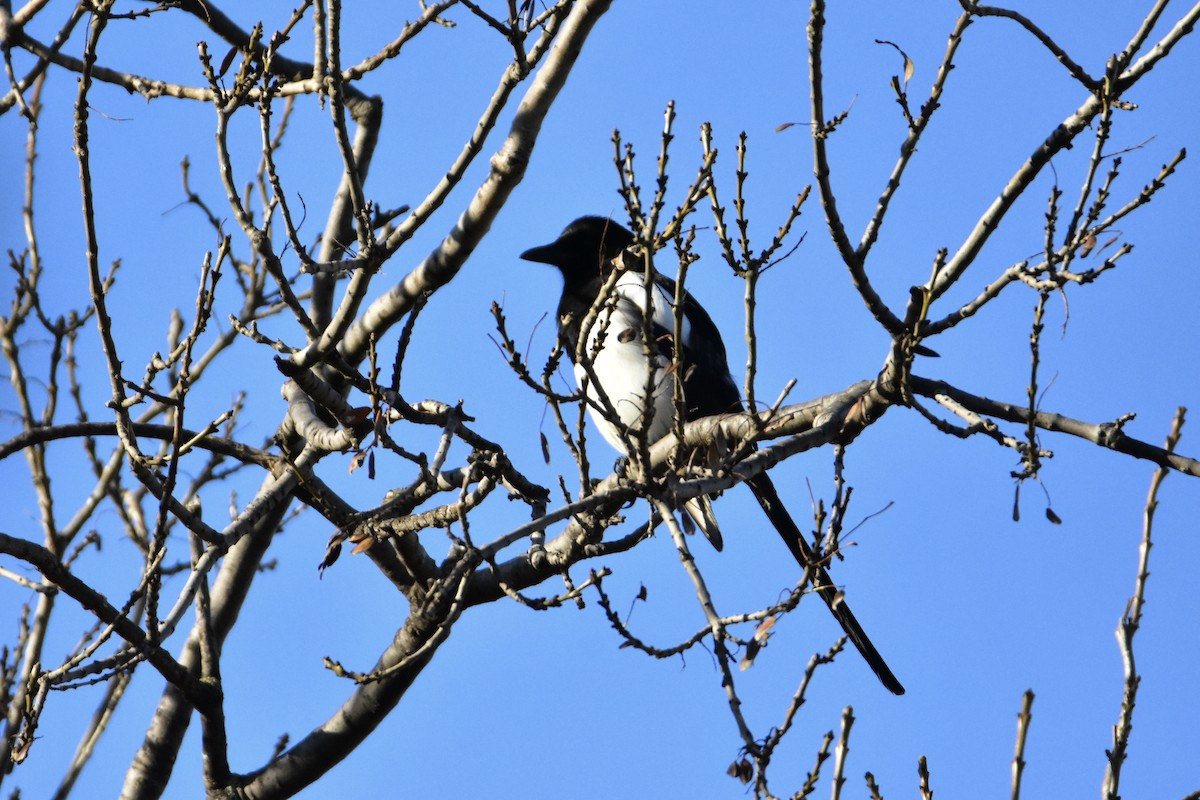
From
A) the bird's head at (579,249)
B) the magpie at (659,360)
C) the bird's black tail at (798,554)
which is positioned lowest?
the bird's black tail at (798,554)

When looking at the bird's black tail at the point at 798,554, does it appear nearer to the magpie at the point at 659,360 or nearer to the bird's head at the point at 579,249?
the magpie at the point at 659,360

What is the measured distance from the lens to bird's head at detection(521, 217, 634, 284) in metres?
5.44

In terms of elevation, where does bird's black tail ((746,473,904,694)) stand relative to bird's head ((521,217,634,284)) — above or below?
below

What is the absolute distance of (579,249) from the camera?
547 centimetres

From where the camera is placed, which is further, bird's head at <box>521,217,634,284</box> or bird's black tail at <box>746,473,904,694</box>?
bird's head at <box>521,217,634,284</box>

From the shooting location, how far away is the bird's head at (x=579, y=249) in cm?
544

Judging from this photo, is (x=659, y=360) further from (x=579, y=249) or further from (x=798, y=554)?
(x=579, y=249)

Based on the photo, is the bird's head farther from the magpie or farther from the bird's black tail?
the bird's black tail

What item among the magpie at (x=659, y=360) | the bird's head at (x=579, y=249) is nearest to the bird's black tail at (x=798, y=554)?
the magpie at (x=659, y=360)

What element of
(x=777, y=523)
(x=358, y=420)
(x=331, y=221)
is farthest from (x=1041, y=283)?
(x=331, y=221)

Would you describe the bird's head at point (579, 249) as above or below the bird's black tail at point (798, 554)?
above

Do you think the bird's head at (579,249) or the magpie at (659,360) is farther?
the bird's head at (579,249)

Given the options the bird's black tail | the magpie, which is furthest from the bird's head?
the bird's black tail

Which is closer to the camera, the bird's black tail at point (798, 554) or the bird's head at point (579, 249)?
the bird's black tail at point (798, 554)
